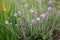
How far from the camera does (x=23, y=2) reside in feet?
7.57

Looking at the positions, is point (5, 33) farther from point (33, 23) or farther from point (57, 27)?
point (57, 27)

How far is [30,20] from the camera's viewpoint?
2.16m

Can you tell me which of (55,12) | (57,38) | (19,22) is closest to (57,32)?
(57,38)

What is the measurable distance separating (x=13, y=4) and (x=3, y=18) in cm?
22

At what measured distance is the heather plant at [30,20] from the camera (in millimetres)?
2107

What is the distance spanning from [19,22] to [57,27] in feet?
1.40

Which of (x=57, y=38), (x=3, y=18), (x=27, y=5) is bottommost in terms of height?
(x=57, y=38)

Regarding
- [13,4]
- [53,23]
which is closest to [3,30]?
[13,4]

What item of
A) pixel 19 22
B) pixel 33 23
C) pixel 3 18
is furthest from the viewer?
pixel 3 18

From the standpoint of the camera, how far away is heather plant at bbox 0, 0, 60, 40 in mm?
2107

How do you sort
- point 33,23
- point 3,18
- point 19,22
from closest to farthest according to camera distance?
point 33,23
point 19,22
point 3,18

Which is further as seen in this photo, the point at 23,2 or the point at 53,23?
the point at 23,2

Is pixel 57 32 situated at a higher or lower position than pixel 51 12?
lower

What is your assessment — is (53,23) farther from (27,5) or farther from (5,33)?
(5,33)
